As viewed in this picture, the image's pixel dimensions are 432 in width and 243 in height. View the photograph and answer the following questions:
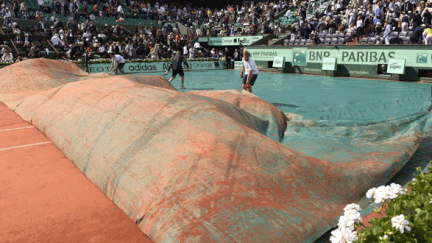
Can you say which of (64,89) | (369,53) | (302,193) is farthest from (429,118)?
(369,53)

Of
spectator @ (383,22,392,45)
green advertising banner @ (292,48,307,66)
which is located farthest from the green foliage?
green advertising banner @ (292,48,307,66)

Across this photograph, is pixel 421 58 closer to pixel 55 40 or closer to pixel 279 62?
pixel 279 62

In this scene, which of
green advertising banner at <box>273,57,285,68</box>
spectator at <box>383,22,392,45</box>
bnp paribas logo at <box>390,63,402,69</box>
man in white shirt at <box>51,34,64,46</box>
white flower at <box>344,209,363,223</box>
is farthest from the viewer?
man in white shirt at <box>51,34,64,46</box>

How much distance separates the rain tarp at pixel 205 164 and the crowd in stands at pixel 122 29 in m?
20.6

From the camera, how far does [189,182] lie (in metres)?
3.16

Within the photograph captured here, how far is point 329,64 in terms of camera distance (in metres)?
19.6

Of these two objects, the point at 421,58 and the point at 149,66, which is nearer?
the point at 421,58

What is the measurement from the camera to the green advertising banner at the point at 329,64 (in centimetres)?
1934

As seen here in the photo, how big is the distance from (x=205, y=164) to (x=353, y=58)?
17.6 meters

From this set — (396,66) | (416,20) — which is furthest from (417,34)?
(396,66)

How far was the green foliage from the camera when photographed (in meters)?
1.99

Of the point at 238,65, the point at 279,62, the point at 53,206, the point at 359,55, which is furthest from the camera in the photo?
the point at 238,65

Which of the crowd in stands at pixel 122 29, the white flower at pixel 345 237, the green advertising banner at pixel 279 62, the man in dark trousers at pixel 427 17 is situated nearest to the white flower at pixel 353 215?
the white flower at pixel 345 237

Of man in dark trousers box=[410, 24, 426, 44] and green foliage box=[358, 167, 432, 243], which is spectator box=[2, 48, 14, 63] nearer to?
man in dark trousers box=[410, 24, 426, 44]
